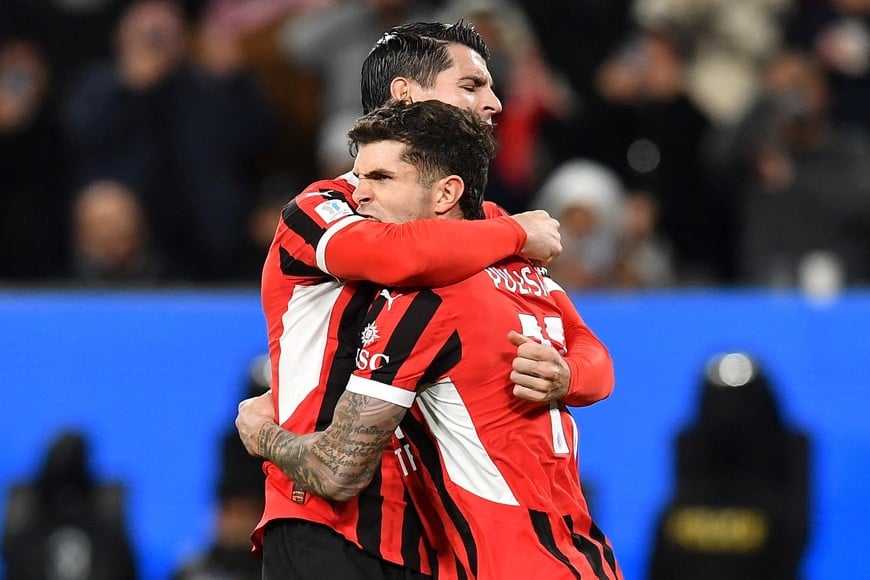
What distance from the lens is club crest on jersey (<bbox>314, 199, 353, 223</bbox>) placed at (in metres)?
4.38

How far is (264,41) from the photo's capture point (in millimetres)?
10328

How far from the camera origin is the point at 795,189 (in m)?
8.73

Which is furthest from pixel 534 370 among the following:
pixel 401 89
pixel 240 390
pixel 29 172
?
pixel 29 172

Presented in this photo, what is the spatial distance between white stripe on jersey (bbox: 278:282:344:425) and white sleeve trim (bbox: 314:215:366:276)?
170 millimetres

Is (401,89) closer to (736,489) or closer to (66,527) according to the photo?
(736,489)

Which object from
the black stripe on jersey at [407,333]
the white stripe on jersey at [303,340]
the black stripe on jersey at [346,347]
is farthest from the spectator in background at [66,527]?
the black stripe on jersey at [407,333]

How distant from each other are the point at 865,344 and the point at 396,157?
4792 millimetres

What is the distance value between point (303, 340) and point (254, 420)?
1.01ft

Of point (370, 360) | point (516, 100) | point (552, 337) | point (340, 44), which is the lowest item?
point (370, 360)

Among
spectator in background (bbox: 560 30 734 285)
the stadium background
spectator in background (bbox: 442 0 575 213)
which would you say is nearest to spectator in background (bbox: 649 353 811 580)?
the stadium background

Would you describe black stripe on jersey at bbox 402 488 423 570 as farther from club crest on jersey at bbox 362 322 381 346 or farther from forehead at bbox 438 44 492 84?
forehead at bbox 438 44 492 84

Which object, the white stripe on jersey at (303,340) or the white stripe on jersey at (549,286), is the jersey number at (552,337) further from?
the white stripe on jersey at (303,340)

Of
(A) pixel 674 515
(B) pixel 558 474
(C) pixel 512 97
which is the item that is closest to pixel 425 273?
(B) pixel 558 474

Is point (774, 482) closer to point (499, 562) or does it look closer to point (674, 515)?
point (674, 515)
